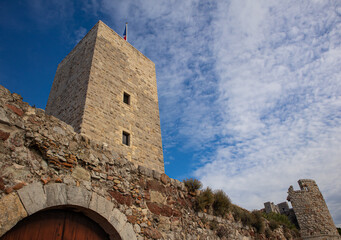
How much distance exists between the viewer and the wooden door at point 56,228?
2894 mm

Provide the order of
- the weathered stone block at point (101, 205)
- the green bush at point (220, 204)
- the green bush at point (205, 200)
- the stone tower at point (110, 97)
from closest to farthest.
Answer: the weathered stone block at point (101, 205)
the green bush at point (205, 200)
the green bush at point (220, 204)
the stone tower at point (110, 97)

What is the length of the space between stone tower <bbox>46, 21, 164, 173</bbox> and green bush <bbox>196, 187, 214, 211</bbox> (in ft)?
12.0

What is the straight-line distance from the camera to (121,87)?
1056 centimetres

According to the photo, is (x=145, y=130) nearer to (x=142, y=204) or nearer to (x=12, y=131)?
(x=142, y=204)

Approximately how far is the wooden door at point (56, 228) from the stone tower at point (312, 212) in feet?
42.4

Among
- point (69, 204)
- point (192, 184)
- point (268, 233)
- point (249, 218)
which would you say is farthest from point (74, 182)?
point (268, 233)

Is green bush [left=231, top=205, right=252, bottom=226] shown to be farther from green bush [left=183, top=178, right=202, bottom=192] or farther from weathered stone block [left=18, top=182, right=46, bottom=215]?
weathered stone block [left=18, top=182, right=46, bottom=215]

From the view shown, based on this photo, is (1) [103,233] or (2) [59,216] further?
(1) [103,233]

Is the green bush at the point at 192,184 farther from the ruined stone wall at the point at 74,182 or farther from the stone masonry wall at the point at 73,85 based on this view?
the stone masonry wall at the point at 73,85

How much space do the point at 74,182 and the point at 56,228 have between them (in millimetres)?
617

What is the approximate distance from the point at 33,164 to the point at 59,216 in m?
0.79

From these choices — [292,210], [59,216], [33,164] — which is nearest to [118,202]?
[59,216]

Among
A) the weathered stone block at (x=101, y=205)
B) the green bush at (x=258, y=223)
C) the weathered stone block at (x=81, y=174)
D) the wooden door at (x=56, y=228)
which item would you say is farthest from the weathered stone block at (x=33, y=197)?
the green bush at (x=258, y=223)

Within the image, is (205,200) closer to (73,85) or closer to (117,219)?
(117,219)
